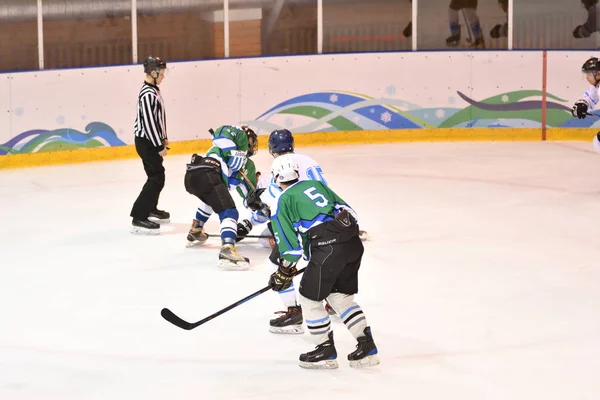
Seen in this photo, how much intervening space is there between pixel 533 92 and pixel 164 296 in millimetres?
6421

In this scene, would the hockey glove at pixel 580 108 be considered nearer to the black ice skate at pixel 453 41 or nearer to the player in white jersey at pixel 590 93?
the player in white jersey at pixel 590 93

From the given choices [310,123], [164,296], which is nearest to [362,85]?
[310,123]

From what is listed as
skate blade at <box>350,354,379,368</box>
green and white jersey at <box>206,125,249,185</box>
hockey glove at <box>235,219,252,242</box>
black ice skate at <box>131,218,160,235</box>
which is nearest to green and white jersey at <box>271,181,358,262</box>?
skate blade at <box>350,354,379,368</box>

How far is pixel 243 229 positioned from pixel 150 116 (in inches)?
42.1

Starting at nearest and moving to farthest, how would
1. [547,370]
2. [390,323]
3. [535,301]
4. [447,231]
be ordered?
1. [547,370]
2. [390,323]
3. [535,301]
4. [447,231]

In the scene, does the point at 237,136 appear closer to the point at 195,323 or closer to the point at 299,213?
the point at 195,323

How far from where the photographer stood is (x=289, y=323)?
5.32 m

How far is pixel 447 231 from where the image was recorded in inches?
295

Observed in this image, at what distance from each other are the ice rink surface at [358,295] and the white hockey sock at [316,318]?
0.53 ft

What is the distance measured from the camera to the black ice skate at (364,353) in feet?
15.5

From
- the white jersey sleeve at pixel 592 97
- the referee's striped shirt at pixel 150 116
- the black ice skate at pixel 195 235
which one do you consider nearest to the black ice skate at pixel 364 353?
the black ice skate at pixel 195 235

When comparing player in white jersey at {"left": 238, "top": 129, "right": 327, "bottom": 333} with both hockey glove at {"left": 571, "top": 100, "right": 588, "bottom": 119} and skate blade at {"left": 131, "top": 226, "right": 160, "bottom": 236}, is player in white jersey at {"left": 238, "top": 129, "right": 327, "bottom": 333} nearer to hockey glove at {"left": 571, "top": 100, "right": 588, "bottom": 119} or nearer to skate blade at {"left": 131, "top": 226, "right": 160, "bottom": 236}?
skate blade at {"left": 131, "top": 226, "right": 160, "bottom": 236}

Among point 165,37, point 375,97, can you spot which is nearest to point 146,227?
point 165,37

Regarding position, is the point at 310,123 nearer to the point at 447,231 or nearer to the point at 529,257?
the point at 447,231
